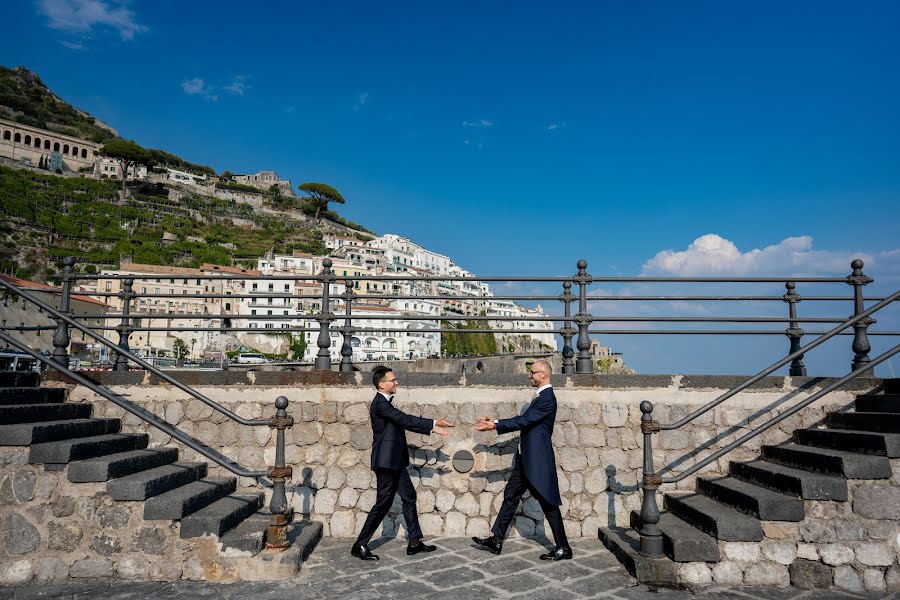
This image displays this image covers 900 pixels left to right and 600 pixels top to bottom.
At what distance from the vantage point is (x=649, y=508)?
13.7 feet

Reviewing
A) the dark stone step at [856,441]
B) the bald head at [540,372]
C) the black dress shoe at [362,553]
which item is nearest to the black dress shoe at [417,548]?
the black dress shoe at [362,553]

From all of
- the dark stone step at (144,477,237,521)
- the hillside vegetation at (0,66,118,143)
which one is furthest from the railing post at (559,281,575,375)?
the hillside vegetation at (0,66,118,143)

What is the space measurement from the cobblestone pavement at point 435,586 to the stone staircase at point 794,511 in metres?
0.15

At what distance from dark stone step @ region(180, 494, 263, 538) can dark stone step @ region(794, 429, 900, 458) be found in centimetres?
548

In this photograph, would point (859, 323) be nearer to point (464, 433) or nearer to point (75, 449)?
point (464, 433)

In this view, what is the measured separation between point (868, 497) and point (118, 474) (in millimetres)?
6260

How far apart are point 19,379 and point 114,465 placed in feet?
6.95

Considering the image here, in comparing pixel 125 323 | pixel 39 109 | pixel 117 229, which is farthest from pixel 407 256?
pixel 125 323

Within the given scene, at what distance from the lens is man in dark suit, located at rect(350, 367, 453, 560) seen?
180 inches

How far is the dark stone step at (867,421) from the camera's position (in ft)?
14.3

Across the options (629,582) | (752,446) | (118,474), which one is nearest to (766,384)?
(752,446)

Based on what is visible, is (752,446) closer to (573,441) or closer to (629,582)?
(573,441)

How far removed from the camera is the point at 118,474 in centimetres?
438

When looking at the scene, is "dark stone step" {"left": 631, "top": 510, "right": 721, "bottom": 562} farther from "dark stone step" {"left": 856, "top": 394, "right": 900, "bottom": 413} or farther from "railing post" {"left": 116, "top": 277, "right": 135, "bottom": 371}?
"railing post" {"left": 116, "top": 277, "right": 135, "bottom": 371}
